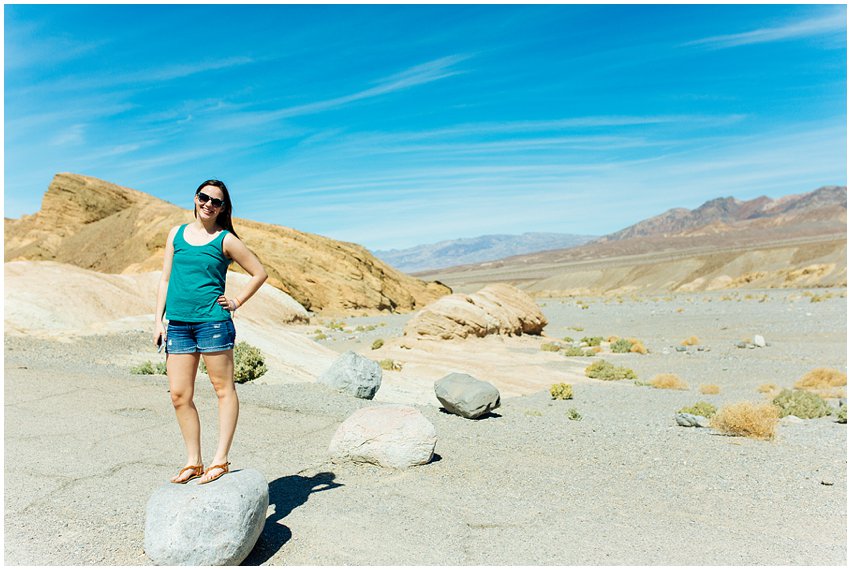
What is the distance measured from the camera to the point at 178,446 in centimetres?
663

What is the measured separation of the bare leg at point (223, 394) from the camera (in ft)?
14.3

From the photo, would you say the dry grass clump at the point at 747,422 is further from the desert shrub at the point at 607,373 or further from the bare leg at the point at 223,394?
the bare leg at the point at 223,394

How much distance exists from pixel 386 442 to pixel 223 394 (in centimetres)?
223

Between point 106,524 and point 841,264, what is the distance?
207 ft

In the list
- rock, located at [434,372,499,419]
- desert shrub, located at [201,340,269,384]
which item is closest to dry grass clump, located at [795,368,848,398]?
rock, located at [434,372,499,419]

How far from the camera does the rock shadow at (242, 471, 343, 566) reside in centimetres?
442

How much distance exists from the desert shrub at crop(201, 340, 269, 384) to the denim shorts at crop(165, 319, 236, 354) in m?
6.63

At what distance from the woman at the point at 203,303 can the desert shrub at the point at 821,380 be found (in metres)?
13.8

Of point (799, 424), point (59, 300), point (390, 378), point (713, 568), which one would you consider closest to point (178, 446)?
point (713, 568)

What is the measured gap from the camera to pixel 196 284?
4.30 metres

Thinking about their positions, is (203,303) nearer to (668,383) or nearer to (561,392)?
(561,392)

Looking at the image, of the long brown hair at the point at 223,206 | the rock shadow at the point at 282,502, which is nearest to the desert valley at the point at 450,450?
the rock shadow at the point at 282,502

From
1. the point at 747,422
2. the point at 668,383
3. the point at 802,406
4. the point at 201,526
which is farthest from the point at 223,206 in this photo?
the point at 668,383

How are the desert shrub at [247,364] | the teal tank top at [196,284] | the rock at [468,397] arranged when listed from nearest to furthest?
1. the teal tank top at [196,284]
2. the rock at [468,397]
3. the desert shrub at [247,364]
